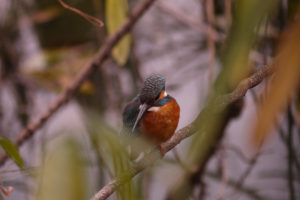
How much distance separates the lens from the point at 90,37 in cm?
170

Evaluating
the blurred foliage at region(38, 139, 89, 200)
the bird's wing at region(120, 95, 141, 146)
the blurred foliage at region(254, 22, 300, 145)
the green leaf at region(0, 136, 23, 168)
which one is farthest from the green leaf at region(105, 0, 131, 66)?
the blurred foliage at region(254, 22, 300, 145)

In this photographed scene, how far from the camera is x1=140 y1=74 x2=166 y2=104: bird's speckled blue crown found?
22.8 inches

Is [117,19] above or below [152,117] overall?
above

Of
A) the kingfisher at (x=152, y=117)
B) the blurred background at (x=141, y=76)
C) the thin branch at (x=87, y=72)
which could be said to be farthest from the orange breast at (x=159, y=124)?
the thin branch at (x=87, y=72)

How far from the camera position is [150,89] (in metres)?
0.58

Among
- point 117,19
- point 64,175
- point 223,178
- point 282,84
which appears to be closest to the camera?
point 282,84

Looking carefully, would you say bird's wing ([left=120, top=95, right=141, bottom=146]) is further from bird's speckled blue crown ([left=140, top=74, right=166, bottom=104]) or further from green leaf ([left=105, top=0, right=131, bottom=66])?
green leaf ([left=105, top=0, right=131, bottom=66])

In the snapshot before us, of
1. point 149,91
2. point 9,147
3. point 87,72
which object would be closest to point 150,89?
point 149,91

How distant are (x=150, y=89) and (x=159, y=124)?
9 cm

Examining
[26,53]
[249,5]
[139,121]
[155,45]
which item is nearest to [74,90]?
[139,121]

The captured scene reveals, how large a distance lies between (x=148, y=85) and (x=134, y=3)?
3.99 ft

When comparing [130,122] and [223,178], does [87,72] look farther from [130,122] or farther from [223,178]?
[223,178]

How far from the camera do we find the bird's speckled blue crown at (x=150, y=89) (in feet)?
1.90

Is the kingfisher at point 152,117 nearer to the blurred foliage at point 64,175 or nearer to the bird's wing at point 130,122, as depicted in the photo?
the bird's wing at point 130,122
